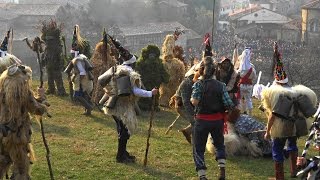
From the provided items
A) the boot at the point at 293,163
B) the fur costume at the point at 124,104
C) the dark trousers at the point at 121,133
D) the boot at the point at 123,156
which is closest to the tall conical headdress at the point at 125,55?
the fur costume at the point at 124,104

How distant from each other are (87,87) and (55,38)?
277 cm

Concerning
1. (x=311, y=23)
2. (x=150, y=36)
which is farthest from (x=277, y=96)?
(x=311, y=23)

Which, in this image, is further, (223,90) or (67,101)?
(67,101)

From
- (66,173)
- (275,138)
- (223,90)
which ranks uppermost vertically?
(223,90)

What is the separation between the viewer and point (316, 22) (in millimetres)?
59344

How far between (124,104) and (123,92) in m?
0.36

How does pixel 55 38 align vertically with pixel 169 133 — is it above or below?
above

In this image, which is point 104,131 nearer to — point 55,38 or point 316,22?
point 55,38

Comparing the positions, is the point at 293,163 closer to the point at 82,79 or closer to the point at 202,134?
the point at 202,134

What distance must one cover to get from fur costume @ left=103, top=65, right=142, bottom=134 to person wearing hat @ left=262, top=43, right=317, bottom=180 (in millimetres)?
2215

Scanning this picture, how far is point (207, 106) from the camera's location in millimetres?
7887

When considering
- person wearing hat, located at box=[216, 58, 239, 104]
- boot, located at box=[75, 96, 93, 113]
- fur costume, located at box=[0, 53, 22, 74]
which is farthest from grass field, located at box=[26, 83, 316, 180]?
fur costume, located at box=[0, 53, 22, 74]

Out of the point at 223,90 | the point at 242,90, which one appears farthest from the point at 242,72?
the point at 223,90

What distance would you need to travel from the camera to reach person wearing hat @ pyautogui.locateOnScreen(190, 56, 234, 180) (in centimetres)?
789
